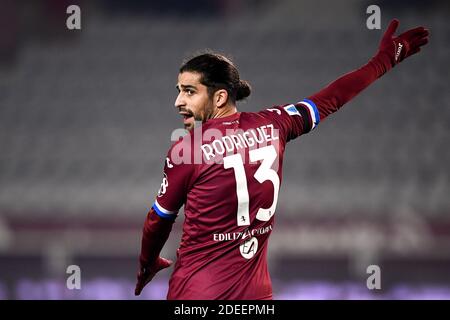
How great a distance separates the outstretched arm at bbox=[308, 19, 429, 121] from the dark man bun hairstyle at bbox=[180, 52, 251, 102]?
0.37 metres

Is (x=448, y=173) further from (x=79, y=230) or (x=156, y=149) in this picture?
(x=79, y=230)

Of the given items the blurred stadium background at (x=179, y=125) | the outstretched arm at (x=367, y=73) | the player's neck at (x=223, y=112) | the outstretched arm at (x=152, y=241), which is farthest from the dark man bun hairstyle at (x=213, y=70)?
the blurred stadium background at (x=179, y=125)

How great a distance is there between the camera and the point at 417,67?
9.15 meters

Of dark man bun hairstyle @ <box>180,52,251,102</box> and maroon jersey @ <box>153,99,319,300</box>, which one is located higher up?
dark man bun hairstyle @ <box>180,52,251,102</box>

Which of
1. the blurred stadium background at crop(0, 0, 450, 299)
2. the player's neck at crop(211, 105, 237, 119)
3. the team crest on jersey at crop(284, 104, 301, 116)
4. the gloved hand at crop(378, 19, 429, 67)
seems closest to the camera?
the player's neck at crop(211, 105, 237, 119)

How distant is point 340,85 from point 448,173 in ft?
18.7

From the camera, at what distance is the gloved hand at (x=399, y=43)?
2.73 meters

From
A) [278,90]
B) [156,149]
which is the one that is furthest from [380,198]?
[156,149]

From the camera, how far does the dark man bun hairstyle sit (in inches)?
93.5

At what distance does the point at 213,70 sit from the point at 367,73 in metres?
0.67

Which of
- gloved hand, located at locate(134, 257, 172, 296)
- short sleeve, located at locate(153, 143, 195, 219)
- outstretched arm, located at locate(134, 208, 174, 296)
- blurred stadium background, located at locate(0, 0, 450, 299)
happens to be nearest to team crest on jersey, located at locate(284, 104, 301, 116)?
short sleeve, located at locate(153, 143, 195, 219)

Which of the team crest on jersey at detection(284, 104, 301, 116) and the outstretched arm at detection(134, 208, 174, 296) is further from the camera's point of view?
the team crest on jersey at detection(284, 104, 301, 116)

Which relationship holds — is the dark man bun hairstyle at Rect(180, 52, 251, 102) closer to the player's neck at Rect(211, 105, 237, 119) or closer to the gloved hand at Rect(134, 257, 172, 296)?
the player's neck at Rect(211, 105, 237, 119)

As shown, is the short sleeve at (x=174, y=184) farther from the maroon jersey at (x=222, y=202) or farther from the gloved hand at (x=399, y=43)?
the gloved hand at (x=399, y=43)
